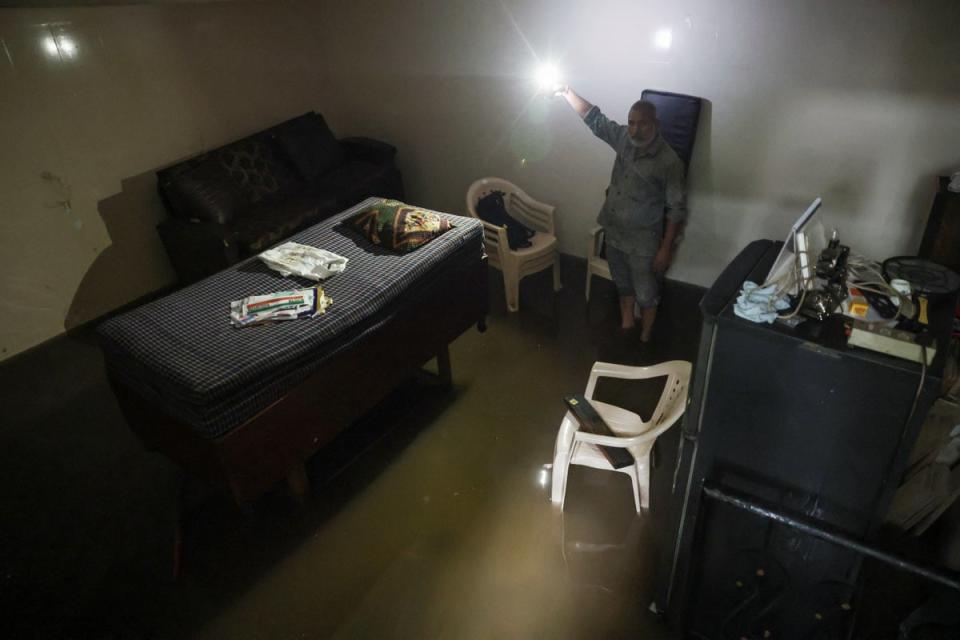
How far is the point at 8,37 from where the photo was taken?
10.5 ft

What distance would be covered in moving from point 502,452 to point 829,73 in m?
2.48

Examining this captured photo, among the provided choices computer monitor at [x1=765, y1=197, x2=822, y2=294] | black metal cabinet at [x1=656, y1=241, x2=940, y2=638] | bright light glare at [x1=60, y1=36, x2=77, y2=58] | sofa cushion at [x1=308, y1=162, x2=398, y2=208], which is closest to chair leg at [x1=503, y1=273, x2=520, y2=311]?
sofa cushion at [x1=308, y1=162, x2=398, y2=208]

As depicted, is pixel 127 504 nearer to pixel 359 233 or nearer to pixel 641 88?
pixel 359 233

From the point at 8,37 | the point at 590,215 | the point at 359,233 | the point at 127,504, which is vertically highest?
the point at 8,37

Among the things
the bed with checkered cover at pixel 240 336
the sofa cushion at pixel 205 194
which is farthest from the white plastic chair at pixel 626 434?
the sofa cushion at pixel 205 194

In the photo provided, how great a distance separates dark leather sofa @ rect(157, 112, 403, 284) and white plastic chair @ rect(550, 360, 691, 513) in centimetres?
246

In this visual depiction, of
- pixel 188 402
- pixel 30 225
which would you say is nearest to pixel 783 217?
pixel 188 402

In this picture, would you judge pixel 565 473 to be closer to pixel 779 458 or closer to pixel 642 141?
pixel 779 458

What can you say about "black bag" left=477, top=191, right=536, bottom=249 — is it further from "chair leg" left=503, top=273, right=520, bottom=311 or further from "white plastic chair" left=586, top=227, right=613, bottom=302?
"white plastic chair" left=586, top=227, right=613, bottom=302

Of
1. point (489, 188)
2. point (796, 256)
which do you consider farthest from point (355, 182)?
point (796, 256)

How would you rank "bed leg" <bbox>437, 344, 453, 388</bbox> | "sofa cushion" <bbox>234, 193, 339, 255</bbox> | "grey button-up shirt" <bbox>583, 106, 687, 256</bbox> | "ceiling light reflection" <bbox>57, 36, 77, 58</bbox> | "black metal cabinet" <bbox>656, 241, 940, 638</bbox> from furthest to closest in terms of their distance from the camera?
"sofa cushion" <bbox>234, 193, 339, 255</bbox>
"ceiling light reflection" <bbox>57, 36, 77, 58</bbox>
"bed leg" <bbox>437, 344, 453, 388</bbox>
"grey button-up shirt" <bbox>583, 106, 687, 256</bbox>
"black metal cabinet" <bbox>656, 241, 940, 638</bbox>

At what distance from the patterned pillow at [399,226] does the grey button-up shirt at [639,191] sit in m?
0.94

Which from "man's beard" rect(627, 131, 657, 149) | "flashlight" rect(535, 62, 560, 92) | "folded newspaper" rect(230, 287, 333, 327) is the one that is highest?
"flashlight" rect(535, 62, 560, 92)

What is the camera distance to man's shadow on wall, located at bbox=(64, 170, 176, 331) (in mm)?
3834
